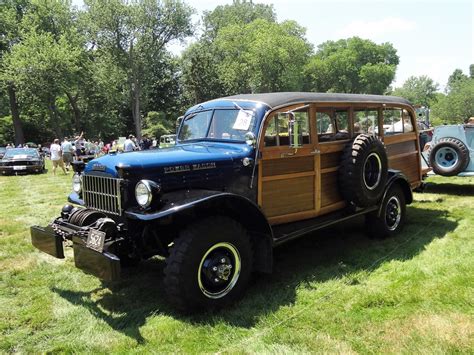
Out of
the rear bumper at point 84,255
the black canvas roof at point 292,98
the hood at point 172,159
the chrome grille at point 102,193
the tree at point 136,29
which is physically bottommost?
the rear bumper at point 84,255

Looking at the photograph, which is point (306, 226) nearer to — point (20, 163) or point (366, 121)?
point (366, 121)

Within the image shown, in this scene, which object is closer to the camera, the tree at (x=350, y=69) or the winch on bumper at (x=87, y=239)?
the winch on bumper at (x=87, y=239)

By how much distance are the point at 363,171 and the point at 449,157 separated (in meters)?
5.10

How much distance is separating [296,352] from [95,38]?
3812cm

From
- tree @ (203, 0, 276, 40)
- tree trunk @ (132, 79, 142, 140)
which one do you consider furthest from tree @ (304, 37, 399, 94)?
tree trunk @ (132, 79, 142, 140)

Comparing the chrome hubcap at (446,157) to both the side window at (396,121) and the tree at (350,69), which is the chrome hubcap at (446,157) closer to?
the side window at (396,121)

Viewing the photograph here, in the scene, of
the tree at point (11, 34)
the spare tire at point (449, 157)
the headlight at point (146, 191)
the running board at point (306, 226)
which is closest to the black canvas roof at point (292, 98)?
the running board at point (306, 226)

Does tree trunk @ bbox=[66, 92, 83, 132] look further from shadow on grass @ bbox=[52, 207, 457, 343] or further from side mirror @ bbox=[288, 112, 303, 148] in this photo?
side mirror @ bbox=[288, 112, 303, 148]

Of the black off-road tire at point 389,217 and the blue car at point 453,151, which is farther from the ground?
the blue car at point 453,151

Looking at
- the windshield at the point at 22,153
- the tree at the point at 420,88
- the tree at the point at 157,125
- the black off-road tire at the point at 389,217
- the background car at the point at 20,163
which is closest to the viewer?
the black off-road tire at the point at 389,217

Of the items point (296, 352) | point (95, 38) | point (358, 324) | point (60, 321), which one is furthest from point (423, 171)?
point (95, 38)

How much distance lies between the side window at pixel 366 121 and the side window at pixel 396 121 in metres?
0.30

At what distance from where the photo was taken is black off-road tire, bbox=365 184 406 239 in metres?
6.10

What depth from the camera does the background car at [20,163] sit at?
18.3m
